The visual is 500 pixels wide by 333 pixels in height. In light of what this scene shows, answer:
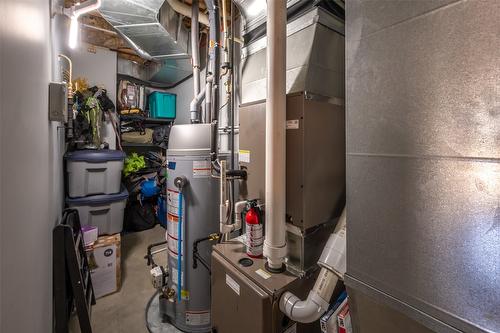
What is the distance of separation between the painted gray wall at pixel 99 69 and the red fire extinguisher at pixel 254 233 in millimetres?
2983

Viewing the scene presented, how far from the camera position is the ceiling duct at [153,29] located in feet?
5.60

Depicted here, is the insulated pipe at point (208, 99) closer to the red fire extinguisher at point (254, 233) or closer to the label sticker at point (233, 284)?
the red fire extinguisher at point (254, 233)

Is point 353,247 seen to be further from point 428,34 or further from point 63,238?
point 63,238

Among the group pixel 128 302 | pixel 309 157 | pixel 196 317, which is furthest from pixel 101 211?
pixel 309 157

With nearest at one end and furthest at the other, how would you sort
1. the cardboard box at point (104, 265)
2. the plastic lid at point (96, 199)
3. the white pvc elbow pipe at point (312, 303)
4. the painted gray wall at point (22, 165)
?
the painted gray wall at point (22, 165) < the white pvc elbow pipe at point (312, 303) < the cardboard box at point (104, 265) < the plastic lid at point (96, 199)

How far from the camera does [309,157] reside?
3.55ft

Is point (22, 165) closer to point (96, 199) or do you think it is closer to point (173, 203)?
point (173, 203)

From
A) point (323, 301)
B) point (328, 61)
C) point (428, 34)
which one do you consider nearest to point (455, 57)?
point (428, 34)

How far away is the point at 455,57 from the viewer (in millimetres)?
535

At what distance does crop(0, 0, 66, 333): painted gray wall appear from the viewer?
0.63 m

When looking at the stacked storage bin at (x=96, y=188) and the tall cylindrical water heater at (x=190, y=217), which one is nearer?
the tall cylindrical water heater at (x=190, y=217)

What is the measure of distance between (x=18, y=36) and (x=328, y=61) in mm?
1299

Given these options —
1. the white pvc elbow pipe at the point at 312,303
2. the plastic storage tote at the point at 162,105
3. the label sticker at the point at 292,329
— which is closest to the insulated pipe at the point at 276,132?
the white pvc elbow pipe at the point at 312,303

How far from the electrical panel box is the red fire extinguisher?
12cm
